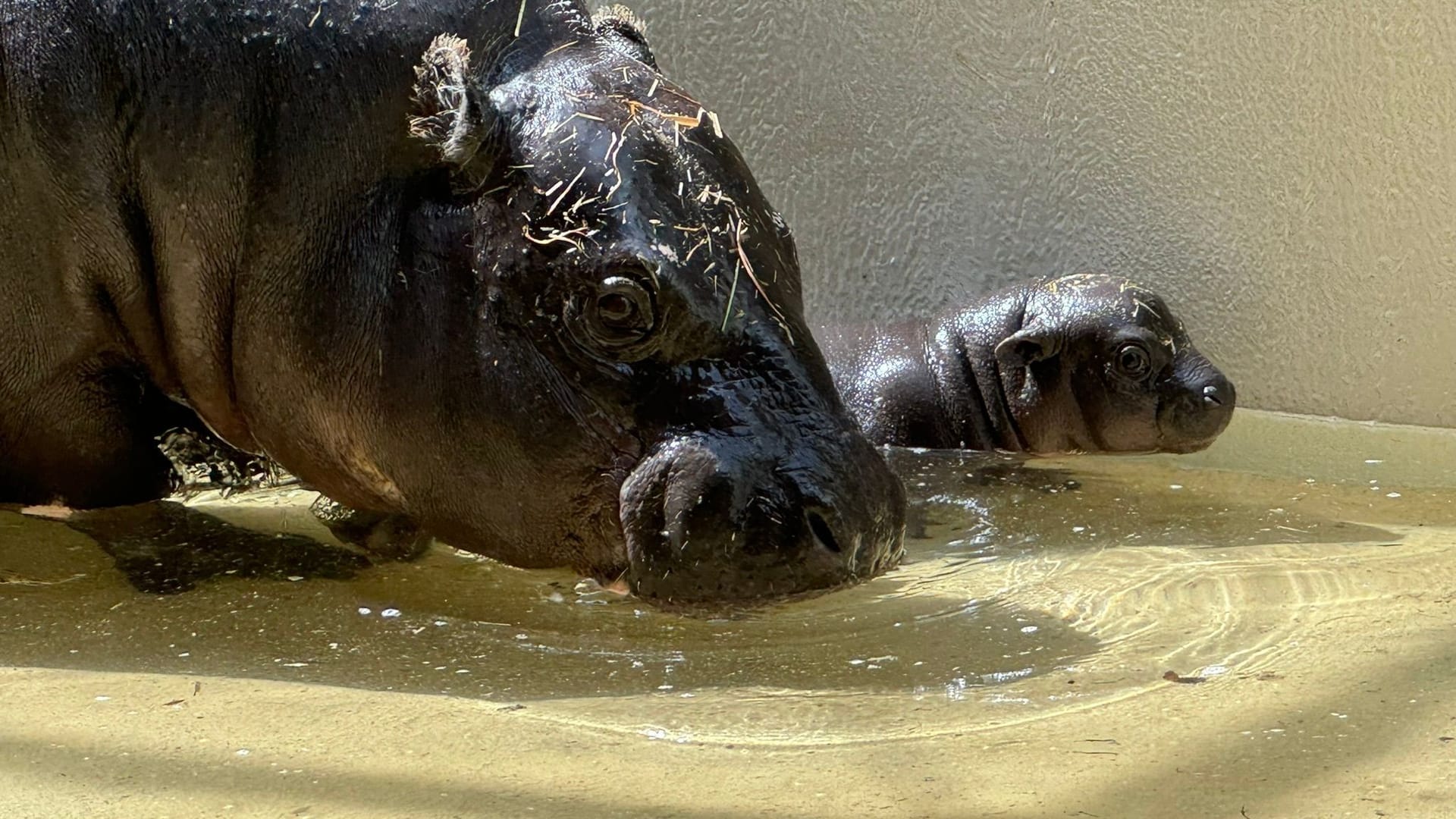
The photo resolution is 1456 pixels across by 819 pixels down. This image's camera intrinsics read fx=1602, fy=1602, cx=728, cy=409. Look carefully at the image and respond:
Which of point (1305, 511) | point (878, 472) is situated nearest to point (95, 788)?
point (878, 472)

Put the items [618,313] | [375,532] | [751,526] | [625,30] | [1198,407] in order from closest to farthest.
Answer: [751,526] < [618,313] < [625,30] < [375,532] < [1198,407]

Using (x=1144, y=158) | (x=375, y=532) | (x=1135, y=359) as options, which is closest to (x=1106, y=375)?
(x=1135, y=359)

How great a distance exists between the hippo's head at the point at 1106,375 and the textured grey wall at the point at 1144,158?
300 millimetres

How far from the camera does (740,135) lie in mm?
6059

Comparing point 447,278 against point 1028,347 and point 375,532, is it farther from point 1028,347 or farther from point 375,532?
point 1028,347

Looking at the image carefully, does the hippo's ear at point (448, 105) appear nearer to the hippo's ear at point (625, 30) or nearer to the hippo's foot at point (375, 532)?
the hippo's ear at point (625, 30)

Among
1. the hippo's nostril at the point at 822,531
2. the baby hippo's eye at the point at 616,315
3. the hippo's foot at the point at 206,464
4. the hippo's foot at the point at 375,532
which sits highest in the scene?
the baby hippo's eye at the point at 616,315

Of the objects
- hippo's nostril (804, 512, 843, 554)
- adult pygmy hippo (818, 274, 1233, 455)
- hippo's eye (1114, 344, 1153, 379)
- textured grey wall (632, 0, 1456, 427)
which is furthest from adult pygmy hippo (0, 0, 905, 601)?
hippo's eye (1114, 344, 1153, 379)

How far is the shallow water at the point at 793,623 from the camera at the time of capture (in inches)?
109

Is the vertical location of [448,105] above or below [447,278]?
above

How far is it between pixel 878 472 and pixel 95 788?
1380 millimetres

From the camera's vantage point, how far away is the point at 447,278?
120 inches

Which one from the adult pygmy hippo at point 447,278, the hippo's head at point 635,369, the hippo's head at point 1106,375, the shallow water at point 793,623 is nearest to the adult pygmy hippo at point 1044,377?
the hippo's head at point 1106,375

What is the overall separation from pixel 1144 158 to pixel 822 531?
12.0 feet
